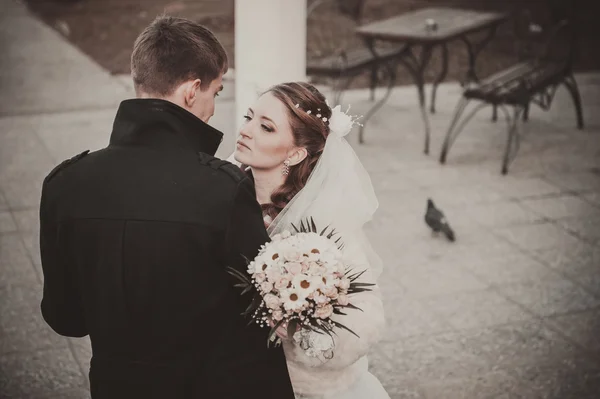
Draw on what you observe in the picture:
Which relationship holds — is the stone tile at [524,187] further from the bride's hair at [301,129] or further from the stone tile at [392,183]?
the bride's hair at [301,129]

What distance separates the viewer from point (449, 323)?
5059mm

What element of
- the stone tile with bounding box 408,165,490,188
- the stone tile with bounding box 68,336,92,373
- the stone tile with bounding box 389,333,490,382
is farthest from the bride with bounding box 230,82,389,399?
the stone tile with bounding box 408,165,490,188

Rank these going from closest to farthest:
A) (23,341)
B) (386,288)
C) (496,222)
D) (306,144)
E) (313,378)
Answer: (313,378) < (306,144) < (23,341) < (386,288) < (496,222)

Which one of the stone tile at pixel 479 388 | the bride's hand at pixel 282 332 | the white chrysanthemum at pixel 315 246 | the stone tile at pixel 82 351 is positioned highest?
the white chrysanthemum at pixel 315 246

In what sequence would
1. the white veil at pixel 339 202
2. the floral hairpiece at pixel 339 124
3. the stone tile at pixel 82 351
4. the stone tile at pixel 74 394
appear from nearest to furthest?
1. the white veil at pixel 339 202
2. the floral hairpiece at pixel 339 124
3. the stone tile at pixel 74 394
4. the stone tile at pixel 82 351

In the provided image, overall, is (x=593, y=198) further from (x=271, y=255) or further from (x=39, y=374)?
(x=271, y=255)

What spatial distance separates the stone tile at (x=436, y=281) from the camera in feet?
17.9

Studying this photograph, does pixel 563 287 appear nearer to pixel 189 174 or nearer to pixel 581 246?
pixel 581 246

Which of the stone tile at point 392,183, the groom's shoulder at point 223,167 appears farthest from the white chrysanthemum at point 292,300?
the stone tile at point 392,183

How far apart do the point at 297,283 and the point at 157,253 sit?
0.42 metres

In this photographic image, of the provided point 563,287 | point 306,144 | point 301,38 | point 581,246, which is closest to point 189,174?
point 306,144

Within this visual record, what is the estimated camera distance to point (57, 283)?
2.51 metres

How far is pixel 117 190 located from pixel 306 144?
1.04 m

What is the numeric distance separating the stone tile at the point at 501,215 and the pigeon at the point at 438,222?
0.50m
